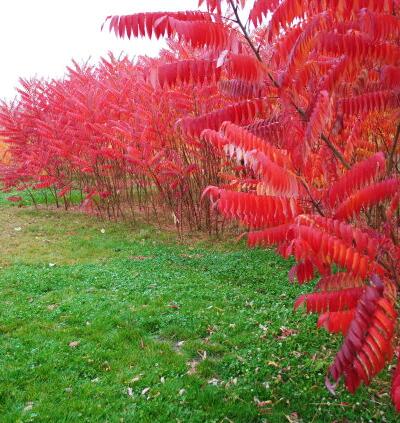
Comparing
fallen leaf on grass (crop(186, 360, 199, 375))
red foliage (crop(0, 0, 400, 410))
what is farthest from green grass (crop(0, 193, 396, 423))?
red foliage (crop(0, 0, 400, 410))

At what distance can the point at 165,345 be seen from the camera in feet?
17.3

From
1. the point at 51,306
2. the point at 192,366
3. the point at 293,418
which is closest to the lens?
the point at 293,418

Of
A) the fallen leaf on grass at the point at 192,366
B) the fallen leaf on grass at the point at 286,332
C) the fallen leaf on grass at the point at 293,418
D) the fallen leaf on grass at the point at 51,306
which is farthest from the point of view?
the fallen leaf on grass at the point at 51,306

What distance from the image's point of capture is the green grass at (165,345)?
4.07 m

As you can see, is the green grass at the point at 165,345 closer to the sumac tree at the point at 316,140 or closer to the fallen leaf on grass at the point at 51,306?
the fallen leaf on grass at the point at 51,306

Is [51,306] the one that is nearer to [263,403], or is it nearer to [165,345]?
[165,345]

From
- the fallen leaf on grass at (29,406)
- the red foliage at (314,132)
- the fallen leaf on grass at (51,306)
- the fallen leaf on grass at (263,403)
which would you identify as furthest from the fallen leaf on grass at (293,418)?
the fallen leaf on grass at (51,306)

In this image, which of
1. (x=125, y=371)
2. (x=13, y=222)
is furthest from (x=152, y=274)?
(x=13, y=222)

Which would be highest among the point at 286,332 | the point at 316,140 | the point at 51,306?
the point at 316,140

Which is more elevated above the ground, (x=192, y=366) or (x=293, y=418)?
(x=293, y=418)

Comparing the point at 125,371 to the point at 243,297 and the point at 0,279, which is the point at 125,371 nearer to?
the point at 243,297

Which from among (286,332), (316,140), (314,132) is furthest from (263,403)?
(314,132)

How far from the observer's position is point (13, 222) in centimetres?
1303

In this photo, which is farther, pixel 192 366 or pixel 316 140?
pixel 192 366
